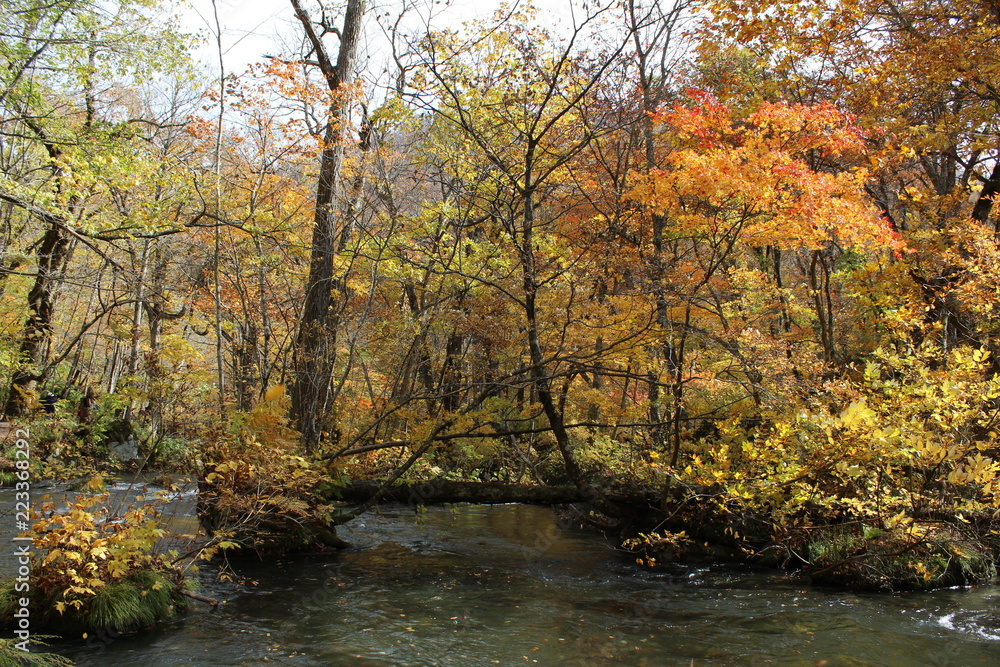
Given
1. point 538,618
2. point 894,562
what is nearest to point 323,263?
point 538,618

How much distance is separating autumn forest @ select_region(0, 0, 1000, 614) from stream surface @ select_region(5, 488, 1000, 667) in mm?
569

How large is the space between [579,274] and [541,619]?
5.89m

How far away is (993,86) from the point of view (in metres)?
8.20

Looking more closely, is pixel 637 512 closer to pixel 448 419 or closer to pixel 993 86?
pixel 448 419

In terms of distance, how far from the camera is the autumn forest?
674 centimetres

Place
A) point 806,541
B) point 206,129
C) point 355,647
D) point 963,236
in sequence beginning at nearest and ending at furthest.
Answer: point 355,647 < point 963,236 < point 806,541 < point 206,129

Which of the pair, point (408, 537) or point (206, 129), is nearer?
point (408, 537)

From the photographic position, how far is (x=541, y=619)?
6031mm

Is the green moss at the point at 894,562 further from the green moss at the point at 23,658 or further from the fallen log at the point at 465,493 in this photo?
the green moss at the point at 23,658

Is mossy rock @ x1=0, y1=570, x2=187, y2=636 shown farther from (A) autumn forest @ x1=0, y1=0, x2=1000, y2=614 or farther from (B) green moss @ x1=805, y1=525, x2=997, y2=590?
(B) green moss @ x1=805, y1=525, x2=997, y2=590

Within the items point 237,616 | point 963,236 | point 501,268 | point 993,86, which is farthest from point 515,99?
point 237,616

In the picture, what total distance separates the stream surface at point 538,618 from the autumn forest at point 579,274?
0.57 m

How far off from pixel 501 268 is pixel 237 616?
661 centimetres

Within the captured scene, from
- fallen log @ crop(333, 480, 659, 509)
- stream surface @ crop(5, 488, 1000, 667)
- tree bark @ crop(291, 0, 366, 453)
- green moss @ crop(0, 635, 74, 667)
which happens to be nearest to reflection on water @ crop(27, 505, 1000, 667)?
stream surface @ crop(5, 488, 1000, 667)
